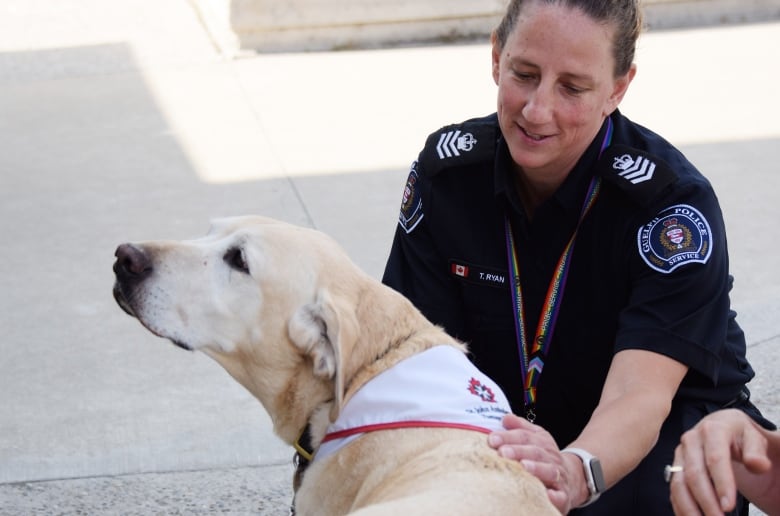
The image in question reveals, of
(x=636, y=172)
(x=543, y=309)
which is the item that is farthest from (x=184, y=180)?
(x=636, y=172)

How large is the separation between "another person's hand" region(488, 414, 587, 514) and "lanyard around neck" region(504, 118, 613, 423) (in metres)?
0.49

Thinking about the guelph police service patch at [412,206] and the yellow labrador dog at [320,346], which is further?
the guelph police service patch at [412,206]

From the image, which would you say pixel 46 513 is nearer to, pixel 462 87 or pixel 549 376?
pixel 549 376

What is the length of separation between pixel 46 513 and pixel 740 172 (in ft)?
14.6

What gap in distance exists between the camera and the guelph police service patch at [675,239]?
3.01m

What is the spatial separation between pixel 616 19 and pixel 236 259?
1139mm

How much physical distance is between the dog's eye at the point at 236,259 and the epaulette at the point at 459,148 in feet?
2.46

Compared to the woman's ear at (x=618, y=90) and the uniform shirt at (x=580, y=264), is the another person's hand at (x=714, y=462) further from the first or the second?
the woman's ear at (x=618, y=90)

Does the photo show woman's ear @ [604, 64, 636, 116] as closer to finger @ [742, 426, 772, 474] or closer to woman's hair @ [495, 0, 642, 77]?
woman's hair @ [495, 0, 642, 77]

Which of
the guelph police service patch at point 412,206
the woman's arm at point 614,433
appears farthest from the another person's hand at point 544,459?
the guelph police service patch at point 412,206

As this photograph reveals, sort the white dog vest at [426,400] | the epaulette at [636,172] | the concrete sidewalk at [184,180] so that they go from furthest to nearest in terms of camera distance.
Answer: the concrete sidewalk at [184,180] → the epaulette at [636,172] → the white dog vest at [426,400]

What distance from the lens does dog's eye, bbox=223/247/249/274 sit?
288 centimetres

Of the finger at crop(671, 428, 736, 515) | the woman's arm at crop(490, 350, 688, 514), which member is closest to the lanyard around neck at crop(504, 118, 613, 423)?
the woman's arm at crop(490, 350, 688, 514)

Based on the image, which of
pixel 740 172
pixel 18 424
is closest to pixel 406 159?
pixel 740 172
